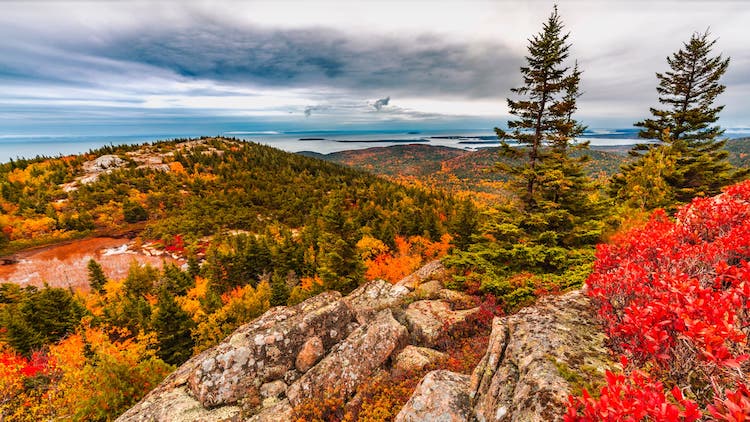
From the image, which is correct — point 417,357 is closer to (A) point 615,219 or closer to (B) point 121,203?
(A) point 615,219

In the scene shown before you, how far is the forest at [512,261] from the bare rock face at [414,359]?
1.09 metres

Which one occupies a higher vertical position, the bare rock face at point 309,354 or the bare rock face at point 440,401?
the bare rock face at point 440,401

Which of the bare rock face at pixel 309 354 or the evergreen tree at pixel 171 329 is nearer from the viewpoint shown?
the bare rock face at pixel 309 354

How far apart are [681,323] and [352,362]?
1032 cm

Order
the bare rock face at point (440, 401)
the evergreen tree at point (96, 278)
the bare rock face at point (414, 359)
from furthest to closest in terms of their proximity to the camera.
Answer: the evergreen tree at point (96, 278)
the bare rock face at point (414, 359)
the bare rock face at point (440, 401)

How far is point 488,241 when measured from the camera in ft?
60.7

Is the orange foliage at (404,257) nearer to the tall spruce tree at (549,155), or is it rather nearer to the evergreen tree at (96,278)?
the tall spruce tree at (549,155)

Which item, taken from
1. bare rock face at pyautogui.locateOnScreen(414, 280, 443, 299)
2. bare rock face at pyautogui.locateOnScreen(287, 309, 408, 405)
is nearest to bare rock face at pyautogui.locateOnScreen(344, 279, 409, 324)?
bare rock face at pyautogui.locateOnScreen(414, 280, 443, 299)

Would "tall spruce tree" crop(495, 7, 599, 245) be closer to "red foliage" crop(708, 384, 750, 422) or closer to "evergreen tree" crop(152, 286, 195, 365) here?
"red foliage" crop(708, 384, 750, 422)

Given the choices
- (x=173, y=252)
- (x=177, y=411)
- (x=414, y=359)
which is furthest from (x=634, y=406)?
(x=173, y=252)

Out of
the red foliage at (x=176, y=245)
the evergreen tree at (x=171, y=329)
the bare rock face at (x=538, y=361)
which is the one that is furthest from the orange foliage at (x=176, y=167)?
the bare rock face at (x=538, y=361)

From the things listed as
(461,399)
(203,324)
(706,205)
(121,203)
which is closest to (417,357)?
(461,399)

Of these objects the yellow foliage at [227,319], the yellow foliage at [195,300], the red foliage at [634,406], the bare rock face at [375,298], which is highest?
the red foliage at [634,406]

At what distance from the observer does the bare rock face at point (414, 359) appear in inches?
421
